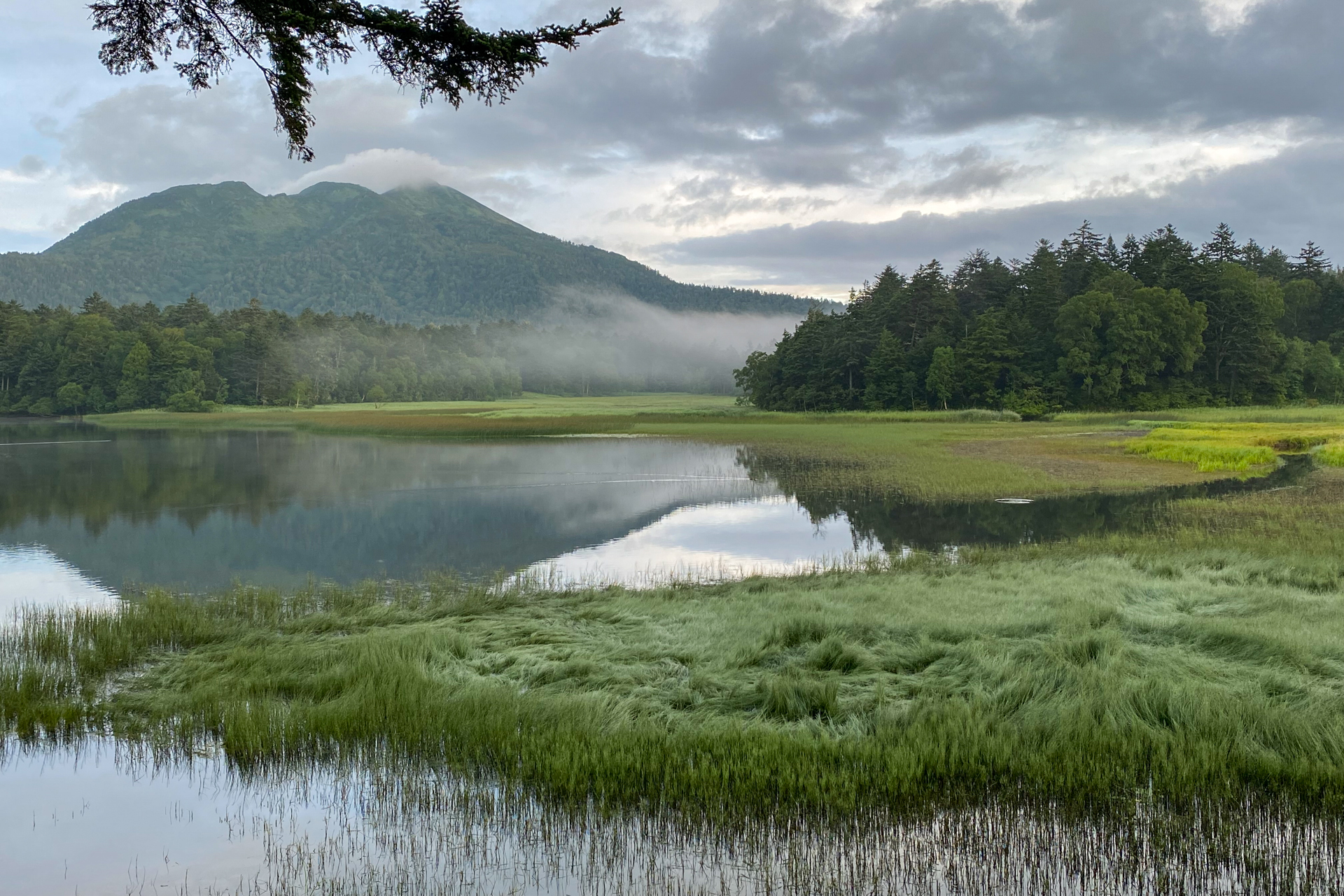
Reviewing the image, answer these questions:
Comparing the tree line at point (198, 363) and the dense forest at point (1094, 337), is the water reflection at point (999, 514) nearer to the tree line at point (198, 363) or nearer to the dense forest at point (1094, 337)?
the dense forest at point (1094, 337)

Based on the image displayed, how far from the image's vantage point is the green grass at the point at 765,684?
20.4 ft

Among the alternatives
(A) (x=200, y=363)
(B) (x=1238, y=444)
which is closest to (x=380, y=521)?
(B) (x=1238, y=444)

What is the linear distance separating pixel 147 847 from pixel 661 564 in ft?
40.8

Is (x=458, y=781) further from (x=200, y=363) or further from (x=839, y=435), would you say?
(x=200, y=363)

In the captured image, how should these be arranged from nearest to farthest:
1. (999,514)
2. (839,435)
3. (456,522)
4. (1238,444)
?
(456,522) → (999,514) → (1238,444) → (839,435)

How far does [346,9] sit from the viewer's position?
7.34 meters

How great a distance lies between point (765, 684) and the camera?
8.09m

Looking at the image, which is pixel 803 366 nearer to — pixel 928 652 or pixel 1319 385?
pixel 1319 385

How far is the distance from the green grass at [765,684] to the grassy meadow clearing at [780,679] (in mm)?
33

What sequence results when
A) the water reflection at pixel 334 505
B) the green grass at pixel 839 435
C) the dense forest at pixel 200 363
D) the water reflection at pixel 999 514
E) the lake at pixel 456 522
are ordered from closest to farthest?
the lake at pixel 456 522
the water reflection at pixel 334 505
the water reflection at pixel 999 514
the green grass at pixel 839 435
the dense forest at pixel 200 363

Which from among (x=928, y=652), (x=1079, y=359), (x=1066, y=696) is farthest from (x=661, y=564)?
(x=1079, y=359)

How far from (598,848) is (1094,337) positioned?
88.4 meters

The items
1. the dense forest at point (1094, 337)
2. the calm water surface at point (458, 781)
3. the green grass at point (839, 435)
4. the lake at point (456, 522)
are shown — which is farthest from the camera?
the dense forest at point (1094, 337)

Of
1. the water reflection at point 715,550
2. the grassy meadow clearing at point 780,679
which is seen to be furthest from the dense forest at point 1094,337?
the grassy meadow clearing at point 780,679
